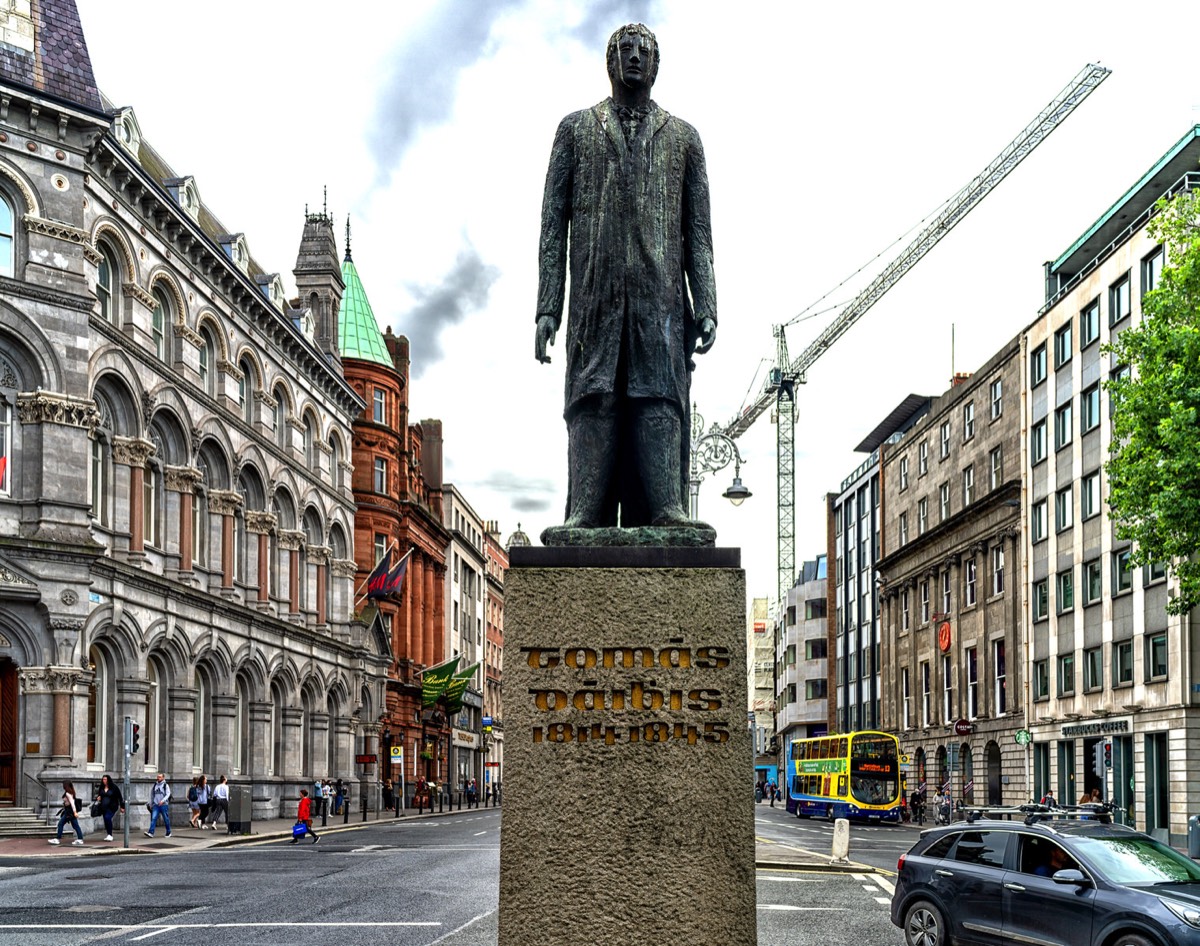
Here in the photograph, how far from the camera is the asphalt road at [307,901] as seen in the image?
56.2 feet

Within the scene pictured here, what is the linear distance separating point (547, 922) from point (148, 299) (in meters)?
40.4

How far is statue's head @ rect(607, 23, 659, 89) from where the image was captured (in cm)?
834

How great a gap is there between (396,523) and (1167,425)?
2276 inches

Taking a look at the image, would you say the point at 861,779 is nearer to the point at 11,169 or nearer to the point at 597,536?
the point at 11,169

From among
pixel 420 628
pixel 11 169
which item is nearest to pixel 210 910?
pixel 11 169

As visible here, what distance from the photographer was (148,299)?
44938 millimetres

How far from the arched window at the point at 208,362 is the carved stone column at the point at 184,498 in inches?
158

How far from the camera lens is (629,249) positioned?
8258 millimetres

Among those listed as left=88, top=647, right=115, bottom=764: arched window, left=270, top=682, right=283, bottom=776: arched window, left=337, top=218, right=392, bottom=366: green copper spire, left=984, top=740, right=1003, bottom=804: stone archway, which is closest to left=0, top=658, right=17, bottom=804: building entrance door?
left=88, top=647, right=115, bottom=764: arched window

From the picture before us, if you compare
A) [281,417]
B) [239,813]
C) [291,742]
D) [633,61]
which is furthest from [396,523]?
[633,61]

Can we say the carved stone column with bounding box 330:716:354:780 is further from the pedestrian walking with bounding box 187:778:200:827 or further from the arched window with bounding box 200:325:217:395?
the pedestrian walking with bounding box 187:778:200:827

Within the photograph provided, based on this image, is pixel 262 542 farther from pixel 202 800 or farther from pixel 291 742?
pixel 202 800

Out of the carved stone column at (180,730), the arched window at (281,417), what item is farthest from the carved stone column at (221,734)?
the arched window at (281,417)

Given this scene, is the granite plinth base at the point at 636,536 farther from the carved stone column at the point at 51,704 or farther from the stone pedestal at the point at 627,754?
the carved stone column at the point at 51,704
